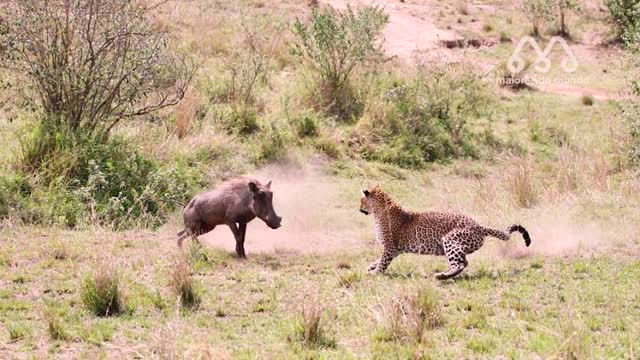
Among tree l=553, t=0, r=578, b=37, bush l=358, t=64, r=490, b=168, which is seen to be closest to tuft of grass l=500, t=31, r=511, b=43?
tree l=553, t=0, r=578, b=37

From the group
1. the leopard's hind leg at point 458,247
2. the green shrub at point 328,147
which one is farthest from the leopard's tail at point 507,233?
the green shrub at point 328,147

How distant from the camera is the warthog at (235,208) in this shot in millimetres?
11727

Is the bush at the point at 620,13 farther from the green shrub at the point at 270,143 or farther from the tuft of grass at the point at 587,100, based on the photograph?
the green shrub at the point at 270,143

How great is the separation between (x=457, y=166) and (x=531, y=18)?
1223 cm

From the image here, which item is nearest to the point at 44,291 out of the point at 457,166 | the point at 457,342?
the point at 457,342

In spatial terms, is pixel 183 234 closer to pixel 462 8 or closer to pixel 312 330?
pixel 312 330

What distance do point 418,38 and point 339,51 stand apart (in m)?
7.69

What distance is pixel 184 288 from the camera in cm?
963

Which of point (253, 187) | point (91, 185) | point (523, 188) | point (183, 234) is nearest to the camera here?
point (253, 187)

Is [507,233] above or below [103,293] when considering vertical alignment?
below

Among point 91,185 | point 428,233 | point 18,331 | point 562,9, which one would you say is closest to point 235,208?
point 428,233

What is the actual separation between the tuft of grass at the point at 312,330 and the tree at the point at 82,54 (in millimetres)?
7851

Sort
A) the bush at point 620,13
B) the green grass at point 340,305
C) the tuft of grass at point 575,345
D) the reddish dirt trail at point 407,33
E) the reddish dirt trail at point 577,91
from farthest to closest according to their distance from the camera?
the bush at point 620,13
the reddish dirt trail at point 407,33
the reddish dirt trail at point 577,91
the green grass at point 340,305
the tuft of grass at point 575,345

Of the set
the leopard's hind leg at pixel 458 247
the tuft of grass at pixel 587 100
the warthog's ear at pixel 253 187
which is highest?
the warthog's ear at pixel 253 187
